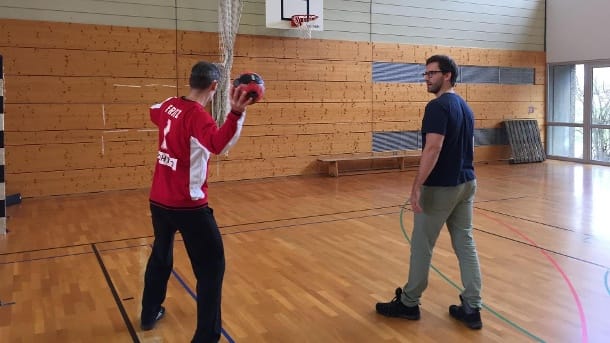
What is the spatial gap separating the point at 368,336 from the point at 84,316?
1914mm

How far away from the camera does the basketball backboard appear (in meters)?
10.1

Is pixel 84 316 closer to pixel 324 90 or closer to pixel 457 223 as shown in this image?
pixel 457 223

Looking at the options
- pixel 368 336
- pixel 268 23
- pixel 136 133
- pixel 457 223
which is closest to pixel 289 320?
pixel 368 336

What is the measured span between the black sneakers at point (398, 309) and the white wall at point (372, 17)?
7.34 m

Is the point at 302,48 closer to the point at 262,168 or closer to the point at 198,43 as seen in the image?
the point at 198,43

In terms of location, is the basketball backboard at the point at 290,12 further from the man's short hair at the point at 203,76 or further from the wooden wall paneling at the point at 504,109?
the man's short hair at the point at 203,76

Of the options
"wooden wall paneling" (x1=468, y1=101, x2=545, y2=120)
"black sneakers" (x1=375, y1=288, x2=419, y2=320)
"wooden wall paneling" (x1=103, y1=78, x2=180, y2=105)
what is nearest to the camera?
"black sneakers" (x1=375, y1=288, x2=419, y2=320)

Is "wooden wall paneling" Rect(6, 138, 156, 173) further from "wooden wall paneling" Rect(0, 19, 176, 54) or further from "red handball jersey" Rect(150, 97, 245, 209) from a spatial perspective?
"red handball jersey" Rect(150, 97, 245, 209)

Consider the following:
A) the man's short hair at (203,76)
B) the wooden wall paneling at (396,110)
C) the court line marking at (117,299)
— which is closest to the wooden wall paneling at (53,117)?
the court line marking at (117,299)

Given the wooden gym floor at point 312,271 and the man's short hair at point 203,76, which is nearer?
the man's short hair at point 203,76

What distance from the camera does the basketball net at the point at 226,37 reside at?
9.55 m

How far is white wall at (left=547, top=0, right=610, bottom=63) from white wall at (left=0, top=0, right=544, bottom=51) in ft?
1.12

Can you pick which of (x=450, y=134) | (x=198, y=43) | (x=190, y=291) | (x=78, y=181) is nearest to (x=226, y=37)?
→ (x=198, y=43)

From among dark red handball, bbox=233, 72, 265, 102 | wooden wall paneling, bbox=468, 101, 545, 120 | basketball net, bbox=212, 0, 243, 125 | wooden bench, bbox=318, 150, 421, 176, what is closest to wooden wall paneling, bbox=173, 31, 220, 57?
basketball net, bbox=212, 0, 243, 125
